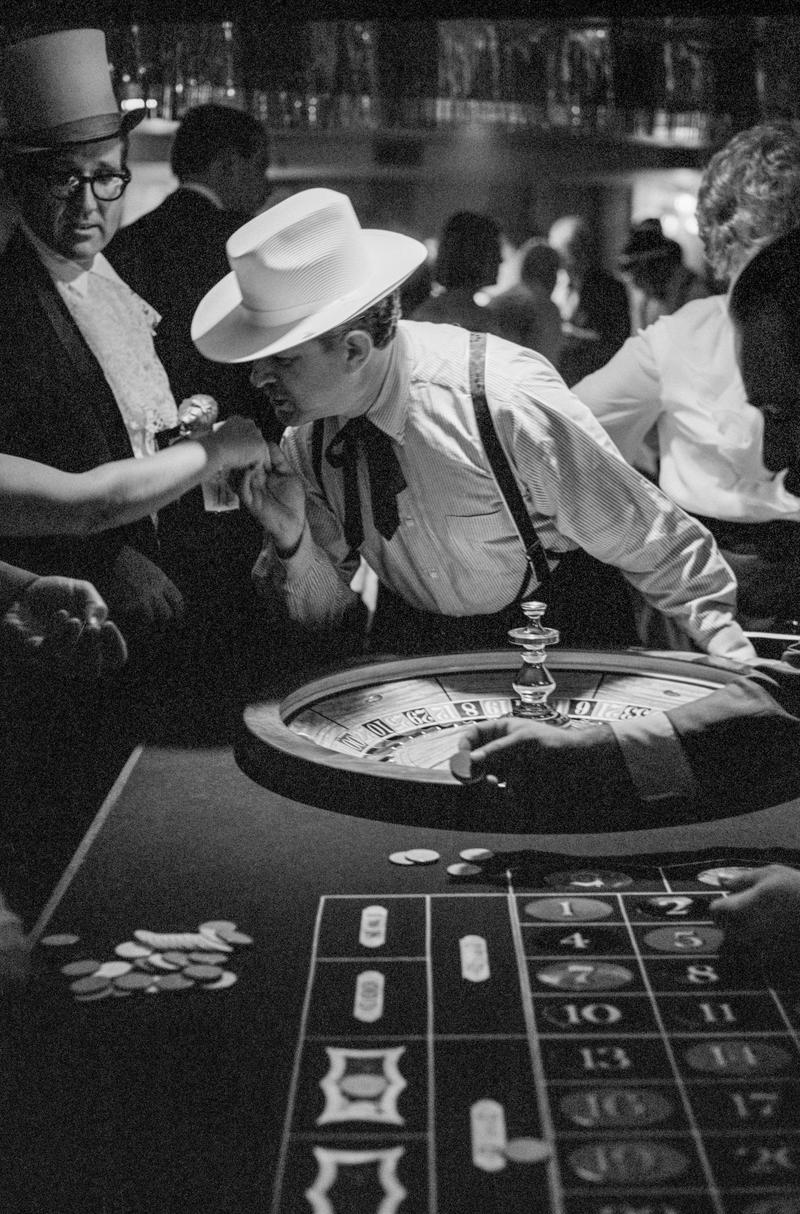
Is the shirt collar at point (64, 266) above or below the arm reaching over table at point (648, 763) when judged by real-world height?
above

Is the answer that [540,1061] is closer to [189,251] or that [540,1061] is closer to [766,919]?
[766,919]

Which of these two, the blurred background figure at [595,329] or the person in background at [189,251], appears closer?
the person in background at [189,251]

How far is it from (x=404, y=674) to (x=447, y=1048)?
1.27 m

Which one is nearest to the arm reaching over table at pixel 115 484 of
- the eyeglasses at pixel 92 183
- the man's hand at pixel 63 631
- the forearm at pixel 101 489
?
the forearm at pixel 101 489

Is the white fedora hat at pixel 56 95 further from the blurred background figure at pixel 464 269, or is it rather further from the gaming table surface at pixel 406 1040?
the blurred background figure at pixel 464 269

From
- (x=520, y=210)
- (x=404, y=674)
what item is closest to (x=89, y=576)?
(x=404, y=674)

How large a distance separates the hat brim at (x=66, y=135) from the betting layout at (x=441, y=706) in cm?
103

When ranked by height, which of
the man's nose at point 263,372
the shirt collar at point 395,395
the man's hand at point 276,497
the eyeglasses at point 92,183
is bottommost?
the man's hand at point 276,497

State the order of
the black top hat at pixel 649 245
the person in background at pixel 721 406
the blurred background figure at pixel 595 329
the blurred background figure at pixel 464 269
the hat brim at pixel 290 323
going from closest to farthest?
the hat brim at pixel 290 323, the person in background at pixel 721 406, the blurred background figure at pixel 595 329, the black top hat at pixel 649 245, the blurred background figure at pixel 464 269

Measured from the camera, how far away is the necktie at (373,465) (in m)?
2.56

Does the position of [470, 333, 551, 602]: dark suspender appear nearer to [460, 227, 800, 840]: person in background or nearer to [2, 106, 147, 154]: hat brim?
[460, 227, 800, 840]: person in background

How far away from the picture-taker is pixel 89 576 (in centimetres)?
244

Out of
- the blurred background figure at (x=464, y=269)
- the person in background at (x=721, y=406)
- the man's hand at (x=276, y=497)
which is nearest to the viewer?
the man's hand at (x=276, y=497)

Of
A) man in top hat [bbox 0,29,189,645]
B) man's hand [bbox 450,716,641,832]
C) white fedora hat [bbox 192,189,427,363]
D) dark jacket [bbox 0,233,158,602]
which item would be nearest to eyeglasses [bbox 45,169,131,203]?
man in top hat [bbox 0,29,189,645]
